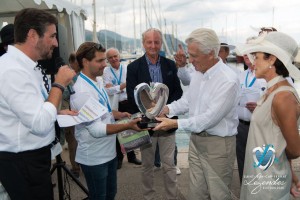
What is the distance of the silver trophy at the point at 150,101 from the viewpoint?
7.23 feet

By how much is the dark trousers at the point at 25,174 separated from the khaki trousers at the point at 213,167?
1.27 metres

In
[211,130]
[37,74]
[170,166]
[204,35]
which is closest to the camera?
[37,74]

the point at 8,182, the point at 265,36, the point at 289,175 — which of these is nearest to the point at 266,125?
the point at 289,175

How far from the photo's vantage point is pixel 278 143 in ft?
6.07

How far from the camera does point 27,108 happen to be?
65.1 inches

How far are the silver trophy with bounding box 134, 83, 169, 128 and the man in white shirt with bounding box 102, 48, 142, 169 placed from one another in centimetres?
270

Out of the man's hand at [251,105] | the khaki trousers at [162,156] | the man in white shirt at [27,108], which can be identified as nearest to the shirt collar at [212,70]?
the man's hand at [251,105]

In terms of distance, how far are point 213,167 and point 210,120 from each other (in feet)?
1.38

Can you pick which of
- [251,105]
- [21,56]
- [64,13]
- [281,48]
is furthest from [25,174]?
[64,13]

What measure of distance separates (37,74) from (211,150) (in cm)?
148

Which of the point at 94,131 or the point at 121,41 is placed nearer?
the point at 94,131

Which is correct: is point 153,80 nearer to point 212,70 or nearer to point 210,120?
point 212,70

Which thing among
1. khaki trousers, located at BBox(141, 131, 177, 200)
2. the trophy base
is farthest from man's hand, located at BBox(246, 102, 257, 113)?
the trophy base

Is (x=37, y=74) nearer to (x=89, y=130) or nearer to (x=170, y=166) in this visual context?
(x=89, y=130)
